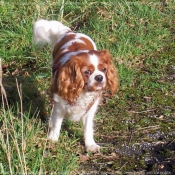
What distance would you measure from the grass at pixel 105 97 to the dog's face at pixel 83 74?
39cm

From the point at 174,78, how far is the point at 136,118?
1.01 meters

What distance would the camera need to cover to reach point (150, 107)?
4.55m

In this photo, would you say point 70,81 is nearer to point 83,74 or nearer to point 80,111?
point 83,74

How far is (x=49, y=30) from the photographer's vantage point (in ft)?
15.2

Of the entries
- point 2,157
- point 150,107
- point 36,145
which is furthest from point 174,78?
point 2,157

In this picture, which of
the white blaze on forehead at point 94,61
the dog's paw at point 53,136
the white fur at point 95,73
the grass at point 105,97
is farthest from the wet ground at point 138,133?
the white blaze on forehead at point 94,61

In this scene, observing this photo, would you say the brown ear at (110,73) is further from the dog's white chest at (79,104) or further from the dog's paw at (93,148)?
the dog's paw at (93,148)

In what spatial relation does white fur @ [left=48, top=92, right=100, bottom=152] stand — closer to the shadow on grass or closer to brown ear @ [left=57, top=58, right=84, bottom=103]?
brown ear @ [left=57, top=58, right=84, bottom=103]

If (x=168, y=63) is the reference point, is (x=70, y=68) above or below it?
above

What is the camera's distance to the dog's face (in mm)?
3418

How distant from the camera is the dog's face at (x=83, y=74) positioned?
342 centimetres

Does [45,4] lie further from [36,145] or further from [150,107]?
[36,145]

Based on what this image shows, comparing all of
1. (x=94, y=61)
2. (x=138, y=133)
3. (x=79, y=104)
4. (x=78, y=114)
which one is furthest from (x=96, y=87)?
(x=138, y=133)

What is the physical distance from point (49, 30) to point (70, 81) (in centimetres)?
126
